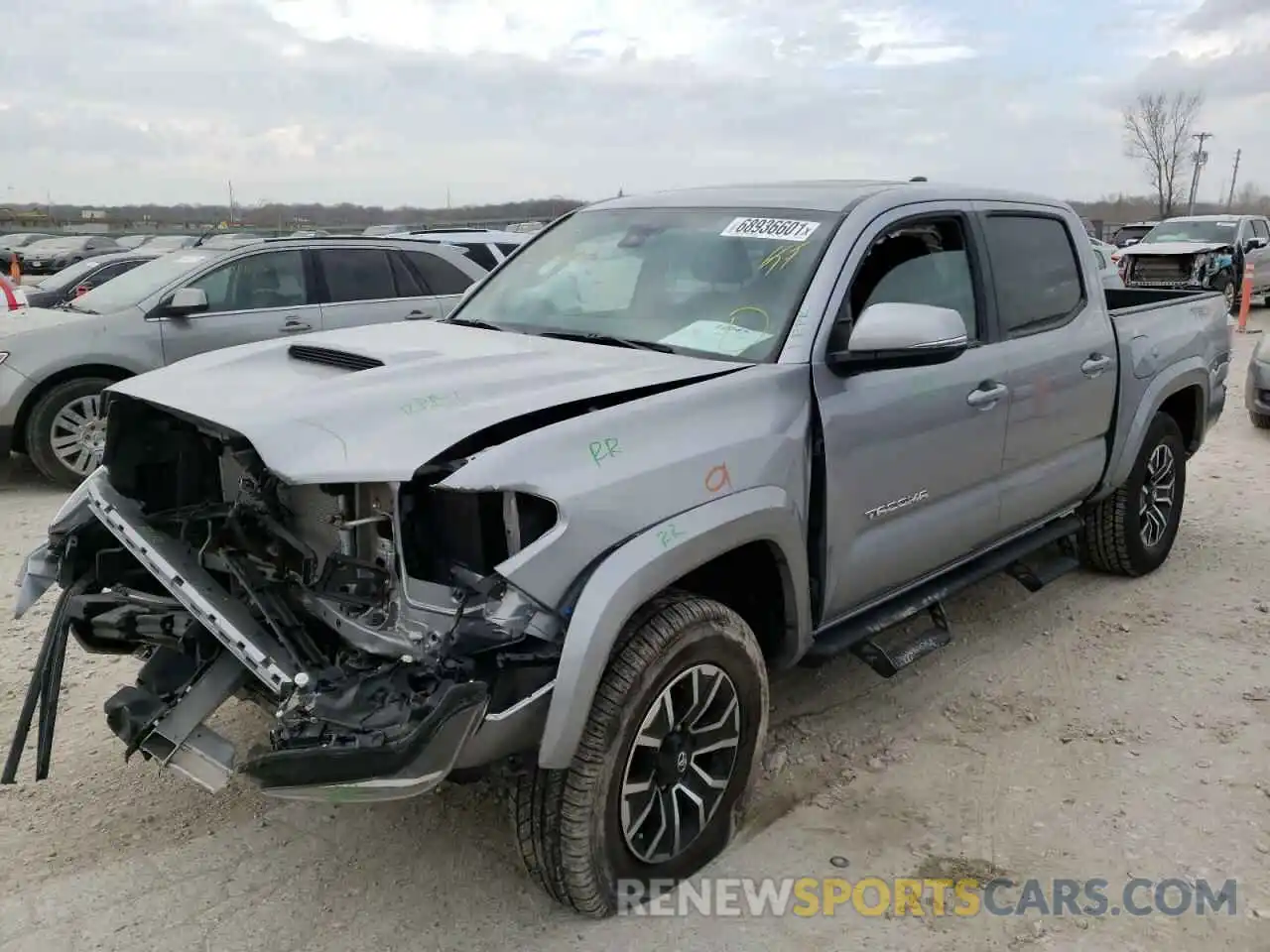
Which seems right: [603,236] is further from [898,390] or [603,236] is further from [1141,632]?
[1141,632]

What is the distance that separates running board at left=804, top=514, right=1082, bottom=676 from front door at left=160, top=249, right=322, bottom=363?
5551 mm

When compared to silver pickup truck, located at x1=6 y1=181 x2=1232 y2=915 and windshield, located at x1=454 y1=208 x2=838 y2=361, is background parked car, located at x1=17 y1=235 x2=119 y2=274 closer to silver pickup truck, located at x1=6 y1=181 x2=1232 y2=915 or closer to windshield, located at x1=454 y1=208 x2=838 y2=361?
windshield, located at x1=454 y1=208 x2=838 y2=361

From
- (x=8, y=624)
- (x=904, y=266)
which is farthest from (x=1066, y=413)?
(x=8, y=624)

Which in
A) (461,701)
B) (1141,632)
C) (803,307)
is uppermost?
(803,307)

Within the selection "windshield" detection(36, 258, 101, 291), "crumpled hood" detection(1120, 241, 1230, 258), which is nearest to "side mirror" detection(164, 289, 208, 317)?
"windshield" detection(36, 258, 101, 291)

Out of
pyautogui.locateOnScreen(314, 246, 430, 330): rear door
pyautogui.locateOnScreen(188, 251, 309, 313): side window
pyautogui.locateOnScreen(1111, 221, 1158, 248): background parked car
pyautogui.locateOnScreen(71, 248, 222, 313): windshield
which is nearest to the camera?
pyautogui.locateOnScreen(71, 248, 222, 313): windshield

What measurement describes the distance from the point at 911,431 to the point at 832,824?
1315 millimetres

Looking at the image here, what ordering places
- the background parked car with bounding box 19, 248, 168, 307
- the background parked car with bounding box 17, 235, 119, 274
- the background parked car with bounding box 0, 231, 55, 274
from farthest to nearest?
the background parked car with bounding box 0, 231, 55, 274 → the background parked car with bounding box 17, 235, 119, 274 → the background parked car with bounding box 19, 248, 168, 307

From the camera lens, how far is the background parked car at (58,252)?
30.2 metres

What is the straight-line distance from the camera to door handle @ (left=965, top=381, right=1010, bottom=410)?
381cm

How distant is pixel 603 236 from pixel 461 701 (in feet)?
7.54

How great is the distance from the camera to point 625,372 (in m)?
3.08

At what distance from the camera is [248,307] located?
25.9 feet

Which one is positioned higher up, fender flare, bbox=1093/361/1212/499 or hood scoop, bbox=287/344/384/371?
hood scoop, bbox=287/344/384/371
